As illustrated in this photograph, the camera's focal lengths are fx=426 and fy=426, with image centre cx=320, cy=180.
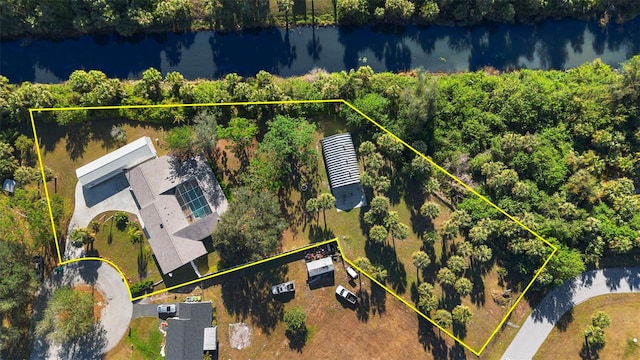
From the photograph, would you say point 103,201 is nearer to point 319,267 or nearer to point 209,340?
point 209,340

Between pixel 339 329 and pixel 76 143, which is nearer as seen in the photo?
pixel 339 329

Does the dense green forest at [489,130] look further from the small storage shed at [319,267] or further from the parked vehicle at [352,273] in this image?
the parked vehicle at [352,273]

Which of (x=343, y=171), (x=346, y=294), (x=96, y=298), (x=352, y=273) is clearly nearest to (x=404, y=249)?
(x=352, y=273)

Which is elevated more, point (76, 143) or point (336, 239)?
point (76, 143)

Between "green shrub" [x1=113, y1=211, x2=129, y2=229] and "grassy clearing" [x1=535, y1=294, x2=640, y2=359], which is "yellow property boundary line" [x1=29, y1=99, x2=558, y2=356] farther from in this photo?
"grassy clearing" [x1=535, y1=294, x2=640, y2=359]

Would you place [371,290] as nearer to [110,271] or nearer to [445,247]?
[445,247]

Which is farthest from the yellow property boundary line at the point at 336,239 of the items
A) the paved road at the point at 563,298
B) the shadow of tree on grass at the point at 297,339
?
the shadow of tree on grass at the point at 297,339

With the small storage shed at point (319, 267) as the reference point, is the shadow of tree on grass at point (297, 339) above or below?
below
